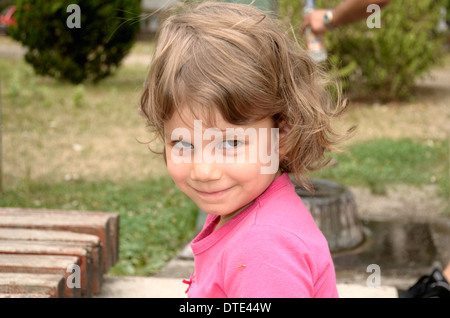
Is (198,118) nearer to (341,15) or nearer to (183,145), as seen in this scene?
(183,145)

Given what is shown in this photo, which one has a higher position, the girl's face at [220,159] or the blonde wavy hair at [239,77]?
the blonde wavy hair at [239,77]

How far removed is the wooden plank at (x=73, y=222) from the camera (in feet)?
7.66

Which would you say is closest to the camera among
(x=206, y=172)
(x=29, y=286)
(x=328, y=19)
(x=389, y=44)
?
(x=206, y=172)

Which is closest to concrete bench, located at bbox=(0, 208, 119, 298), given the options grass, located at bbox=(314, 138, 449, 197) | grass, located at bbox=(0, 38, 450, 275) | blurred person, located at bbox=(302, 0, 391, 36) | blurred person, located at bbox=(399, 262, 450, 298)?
grass, located at bbox=(0, 38, 450, 275)

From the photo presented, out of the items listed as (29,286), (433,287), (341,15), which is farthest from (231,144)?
(341,15)

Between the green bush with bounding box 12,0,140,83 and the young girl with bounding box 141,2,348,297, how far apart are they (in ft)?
22.2

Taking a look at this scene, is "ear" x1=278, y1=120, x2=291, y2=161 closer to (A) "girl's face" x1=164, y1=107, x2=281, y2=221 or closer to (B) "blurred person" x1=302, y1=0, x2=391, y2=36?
(A) "girl's face" x1=164, y1=107, x2=281, y2=221

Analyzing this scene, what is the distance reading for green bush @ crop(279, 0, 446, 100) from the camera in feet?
24.9

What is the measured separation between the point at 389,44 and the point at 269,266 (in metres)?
6.82

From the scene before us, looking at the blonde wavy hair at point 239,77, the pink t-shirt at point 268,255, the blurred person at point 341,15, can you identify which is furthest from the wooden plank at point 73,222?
the blurred person at point 341,15

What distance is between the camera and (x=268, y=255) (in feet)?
4.04

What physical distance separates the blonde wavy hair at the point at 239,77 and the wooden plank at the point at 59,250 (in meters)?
0.70

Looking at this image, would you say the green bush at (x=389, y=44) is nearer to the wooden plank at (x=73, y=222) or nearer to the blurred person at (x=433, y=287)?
the blurred person at (x=433, y=287)
